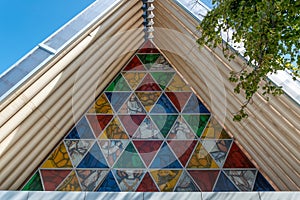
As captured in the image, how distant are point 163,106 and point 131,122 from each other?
0.79m

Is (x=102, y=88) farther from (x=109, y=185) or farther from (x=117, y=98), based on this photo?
(x=109, y=185)

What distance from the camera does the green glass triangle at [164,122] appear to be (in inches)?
210

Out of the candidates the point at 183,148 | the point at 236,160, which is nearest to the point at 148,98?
the point at 183,148

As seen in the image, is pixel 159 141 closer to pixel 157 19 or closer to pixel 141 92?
pixel 141 92

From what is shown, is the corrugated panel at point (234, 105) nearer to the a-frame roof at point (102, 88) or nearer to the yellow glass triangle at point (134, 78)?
the a-frame roof at point (102, 88)

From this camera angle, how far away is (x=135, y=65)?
20.5 ft

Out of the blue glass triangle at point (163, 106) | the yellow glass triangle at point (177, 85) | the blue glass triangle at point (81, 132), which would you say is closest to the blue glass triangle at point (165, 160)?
the blue glass triangle at point (163, 106)

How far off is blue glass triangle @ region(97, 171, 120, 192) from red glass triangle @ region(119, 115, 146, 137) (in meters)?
0.97

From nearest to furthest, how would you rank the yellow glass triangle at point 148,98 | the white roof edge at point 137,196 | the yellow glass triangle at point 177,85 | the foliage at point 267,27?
the foliage at point 267,27 < the white roof edge at point 137,196 < the yellow glass triangle at point 148,98 < the yellow glass triangle at point 177,85

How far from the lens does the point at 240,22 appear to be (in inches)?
96.8

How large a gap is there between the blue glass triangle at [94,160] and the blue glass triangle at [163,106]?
1454 millimetres

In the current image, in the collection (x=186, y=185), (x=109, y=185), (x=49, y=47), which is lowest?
(x=109, y=185)

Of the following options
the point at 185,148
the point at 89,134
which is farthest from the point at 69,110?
the point at 185,148

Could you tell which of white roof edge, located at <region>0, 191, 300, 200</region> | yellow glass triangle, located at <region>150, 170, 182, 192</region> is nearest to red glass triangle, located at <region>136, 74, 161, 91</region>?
yellow glass triangle, located at <region>150, 170, 182, 192</region>
